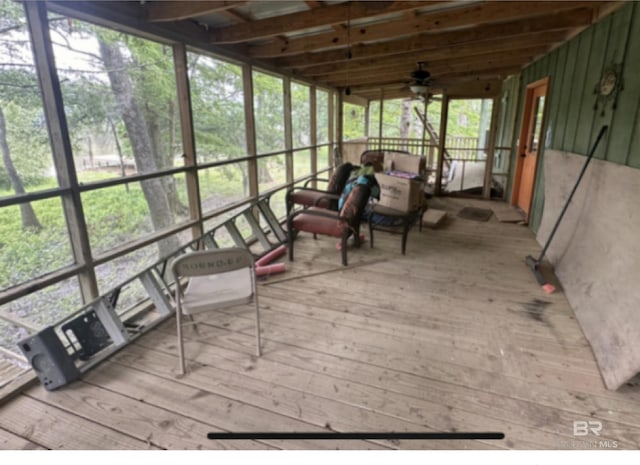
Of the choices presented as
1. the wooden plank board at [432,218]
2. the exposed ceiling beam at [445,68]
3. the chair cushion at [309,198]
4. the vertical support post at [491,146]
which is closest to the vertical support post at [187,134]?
the chair cushion at [309,198]

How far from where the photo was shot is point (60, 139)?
7.27ft

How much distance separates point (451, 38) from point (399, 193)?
1886 millimetres

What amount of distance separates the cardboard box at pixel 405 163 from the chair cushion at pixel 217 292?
443 centimetres

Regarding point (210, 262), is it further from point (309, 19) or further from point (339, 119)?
point (339, 119)

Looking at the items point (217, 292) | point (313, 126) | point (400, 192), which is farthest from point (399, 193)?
point (313, 126)

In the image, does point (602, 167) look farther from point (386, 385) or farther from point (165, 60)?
point (165, 60)

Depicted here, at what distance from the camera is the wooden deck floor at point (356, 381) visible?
5.55ft

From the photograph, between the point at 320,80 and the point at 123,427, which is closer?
the point at 123,427

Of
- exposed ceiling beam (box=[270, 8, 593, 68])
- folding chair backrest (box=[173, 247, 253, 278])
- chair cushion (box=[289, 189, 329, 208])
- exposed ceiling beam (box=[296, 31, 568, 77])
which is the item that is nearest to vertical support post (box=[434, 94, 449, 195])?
exposed ceiling beam (box=[296, 31, 568, 77])

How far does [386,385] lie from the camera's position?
198 centimetres
